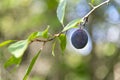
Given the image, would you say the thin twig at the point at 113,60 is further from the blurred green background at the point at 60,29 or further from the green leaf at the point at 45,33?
the green leaf at the point at 45,33

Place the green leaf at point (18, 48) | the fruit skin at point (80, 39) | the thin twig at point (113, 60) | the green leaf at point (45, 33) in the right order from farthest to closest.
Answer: the thin twig at point (113, 60) < the fruit skin at point (80, 39) < the green leaf at point (45, 33) < the green leaf at point (18, 48)

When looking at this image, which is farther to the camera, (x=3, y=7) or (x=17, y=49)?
(x=3, y=7)

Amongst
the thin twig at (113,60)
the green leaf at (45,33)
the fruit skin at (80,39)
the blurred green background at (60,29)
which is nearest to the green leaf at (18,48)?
the green leaf at (45,33)

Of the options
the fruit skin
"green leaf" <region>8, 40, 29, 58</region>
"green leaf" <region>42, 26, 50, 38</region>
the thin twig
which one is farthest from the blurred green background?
"green leaf" <region>8, 40, 29, 58</region>

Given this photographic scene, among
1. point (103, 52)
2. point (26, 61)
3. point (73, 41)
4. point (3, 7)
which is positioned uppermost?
point (73, 41)

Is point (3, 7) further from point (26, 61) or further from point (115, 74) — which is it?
point (115, 74)

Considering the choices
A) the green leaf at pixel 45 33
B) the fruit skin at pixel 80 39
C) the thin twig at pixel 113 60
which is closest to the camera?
the green leaf at pixel 45 33

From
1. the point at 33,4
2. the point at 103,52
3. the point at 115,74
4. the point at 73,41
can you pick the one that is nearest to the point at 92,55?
the point at 103,52

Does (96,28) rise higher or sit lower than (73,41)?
lower


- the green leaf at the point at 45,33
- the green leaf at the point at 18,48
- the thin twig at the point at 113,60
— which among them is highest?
the green leaf at the point at 18,48
